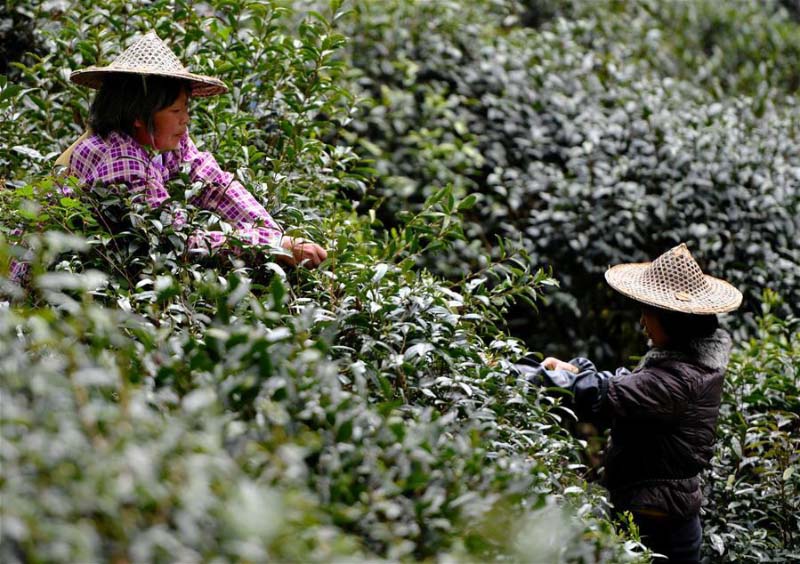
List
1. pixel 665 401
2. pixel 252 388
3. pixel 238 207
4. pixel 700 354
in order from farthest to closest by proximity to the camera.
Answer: pixel 700 354 → pixel 665 401 → pixel 238 207 → pixel 252 388

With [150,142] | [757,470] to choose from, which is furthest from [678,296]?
[150,142]

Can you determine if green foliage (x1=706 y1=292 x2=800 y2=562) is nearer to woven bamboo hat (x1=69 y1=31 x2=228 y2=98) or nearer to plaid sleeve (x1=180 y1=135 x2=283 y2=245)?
plaid sleeve (x1=180 y1=135 x2=283 y2=245)

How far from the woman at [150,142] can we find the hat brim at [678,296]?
124cm

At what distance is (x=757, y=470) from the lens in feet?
12.3

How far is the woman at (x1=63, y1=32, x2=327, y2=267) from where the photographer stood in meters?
3.07

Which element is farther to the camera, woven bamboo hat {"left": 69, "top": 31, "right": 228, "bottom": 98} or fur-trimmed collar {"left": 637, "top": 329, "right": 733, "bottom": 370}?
fur-trimmed collar {"left": 637, "top": 329, "right": 733, "bottom": 370}

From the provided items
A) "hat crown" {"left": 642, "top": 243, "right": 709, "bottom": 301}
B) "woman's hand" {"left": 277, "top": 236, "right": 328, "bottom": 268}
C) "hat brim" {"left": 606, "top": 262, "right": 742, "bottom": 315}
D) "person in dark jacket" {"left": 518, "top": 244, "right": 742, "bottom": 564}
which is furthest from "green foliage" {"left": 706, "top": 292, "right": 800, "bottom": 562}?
"woman's hand" {"left": 277, "top": 236, "right": 328, "bottom": 268}

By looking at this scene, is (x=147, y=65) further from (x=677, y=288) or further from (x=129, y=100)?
(x=677, y=288)

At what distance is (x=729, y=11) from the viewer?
9398 mm

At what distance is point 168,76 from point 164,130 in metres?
0.18

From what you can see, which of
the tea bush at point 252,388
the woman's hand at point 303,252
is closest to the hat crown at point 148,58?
the tea bush at point 252,388

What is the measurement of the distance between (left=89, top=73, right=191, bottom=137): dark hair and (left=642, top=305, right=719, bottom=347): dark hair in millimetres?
1927

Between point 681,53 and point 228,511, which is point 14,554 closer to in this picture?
point 228,511

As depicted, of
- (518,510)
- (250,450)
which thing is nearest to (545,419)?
(518,510)
